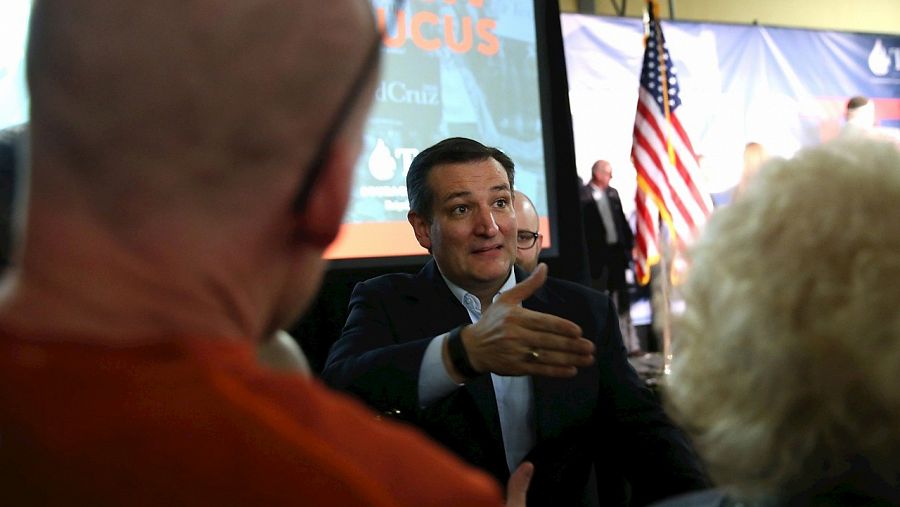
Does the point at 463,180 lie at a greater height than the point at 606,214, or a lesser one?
greater

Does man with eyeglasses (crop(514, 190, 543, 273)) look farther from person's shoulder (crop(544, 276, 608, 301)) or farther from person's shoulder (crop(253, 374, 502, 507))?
person's shoulder (crop(253, 374, 502, 507))

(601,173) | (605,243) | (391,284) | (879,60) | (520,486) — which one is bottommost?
(605,243)

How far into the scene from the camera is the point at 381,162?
294cm

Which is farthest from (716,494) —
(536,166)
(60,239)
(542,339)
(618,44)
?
(618,44)

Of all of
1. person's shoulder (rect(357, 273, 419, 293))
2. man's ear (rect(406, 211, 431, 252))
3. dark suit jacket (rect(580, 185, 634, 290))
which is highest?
man's ear (rect(406, 211, 431, 252))

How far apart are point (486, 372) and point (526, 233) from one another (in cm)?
112

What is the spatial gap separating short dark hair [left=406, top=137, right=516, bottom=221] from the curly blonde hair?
4.06 feet

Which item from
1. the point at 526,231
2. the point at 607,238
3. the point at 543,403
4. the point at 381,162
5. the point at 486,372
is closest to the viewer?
the point at 486,372

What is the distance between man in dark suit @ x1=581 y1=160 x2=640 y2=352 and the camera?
267 inches

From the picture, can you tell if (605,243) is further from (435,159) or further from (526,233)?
(435,159)

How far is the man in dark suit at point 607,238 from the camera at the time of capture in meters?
6.79

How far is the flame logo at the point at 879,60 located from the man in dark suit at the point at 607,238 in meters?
3.17

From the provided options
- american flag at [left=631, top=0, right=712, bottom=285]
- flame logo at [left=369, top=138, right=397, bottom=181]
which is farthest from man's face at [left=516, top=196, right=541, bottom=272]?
american flag at [left=631, top=0, right=712, bottom=285]

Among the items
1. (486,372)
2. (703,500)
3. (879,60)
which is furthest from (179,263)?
(879,60)
